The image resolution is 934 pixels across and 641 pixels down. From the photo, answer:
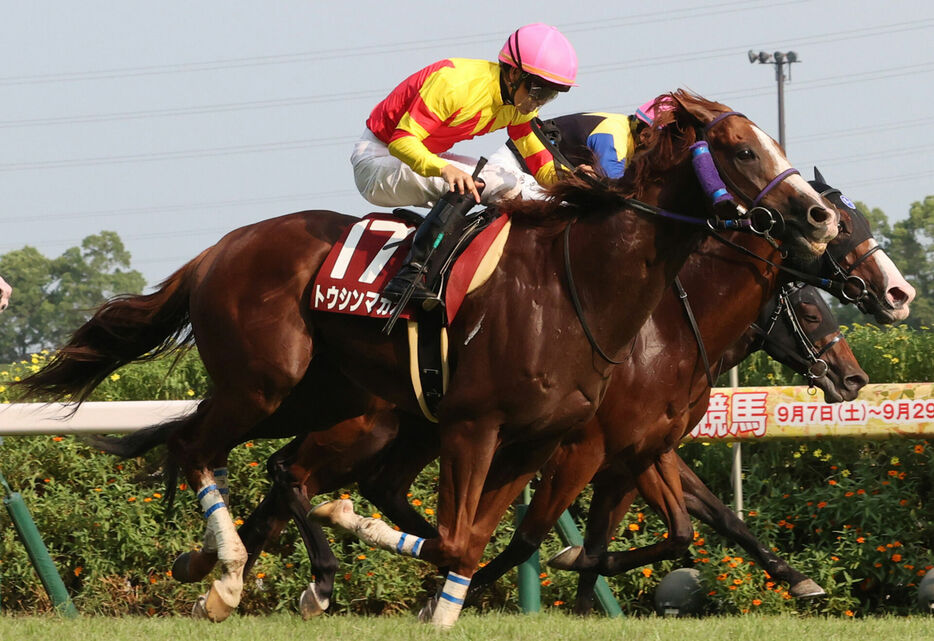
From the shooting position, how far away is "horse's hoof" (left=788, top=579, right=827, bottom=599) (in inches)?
233

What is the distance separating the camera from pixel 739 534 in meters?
6.05

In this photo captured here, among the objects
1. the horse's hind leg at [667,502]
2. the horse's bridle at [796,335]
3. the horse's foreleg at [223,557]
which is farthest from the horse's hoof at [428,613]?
the horse's bridle at [796,335]

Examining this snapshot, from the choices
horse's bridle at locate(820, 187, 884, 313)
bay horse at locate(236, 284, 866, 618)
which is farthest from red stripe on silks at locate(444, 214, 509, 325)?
horse's bridle at locate(820, 187, 884, 313)

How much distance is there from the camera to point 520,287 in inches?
179

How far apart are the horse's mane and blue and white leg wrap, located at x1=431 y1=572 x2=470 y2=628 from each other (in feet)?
4.41

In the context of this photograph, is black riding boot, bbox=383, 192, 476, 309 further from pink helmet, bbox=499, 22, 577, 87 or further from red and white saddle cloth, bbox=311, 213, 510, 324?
pink helmet, bbox=499, 22, 577, 87

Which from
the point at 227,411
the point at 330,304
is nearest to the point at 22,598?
the point at 227,411

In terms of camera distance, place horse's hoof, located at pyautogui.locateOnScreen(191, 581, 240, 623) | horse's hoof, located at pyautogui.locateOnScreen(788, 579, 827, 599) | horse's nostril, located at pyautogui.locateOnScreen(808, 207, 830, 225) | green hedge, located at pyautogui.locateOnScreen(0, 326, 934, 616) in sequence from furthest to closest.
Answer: green hedge, located at pyautogui.locateOnScreen(0, 326, 934, 616)
horse's hoof, located at pyautogui.locateOnScreen(788, 579, 827, 599)
horse's hoof, located at pyautogui.locateOnScreen(191, 581, 240, 623)
horse's nostril, located at pyautogui.locateOnScreen(808, 207, 830, 225)

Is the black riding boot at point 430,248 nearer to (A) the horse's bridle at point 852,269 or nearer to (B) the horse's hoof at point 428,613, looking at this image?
(B) the horse's hoof at point 428,613

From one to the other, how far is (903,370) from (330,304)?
156 inches

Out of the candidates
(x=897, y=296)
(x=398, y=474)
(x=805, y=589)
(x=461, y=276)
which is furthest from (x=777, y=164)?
(x=398, y=474)

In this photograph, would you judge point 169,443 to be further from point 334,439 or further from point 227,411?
point 334,439

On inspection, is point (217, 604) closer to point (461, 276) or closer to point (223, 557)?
point (223, 557)

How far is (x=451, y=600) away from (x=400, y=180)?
1.63 m
